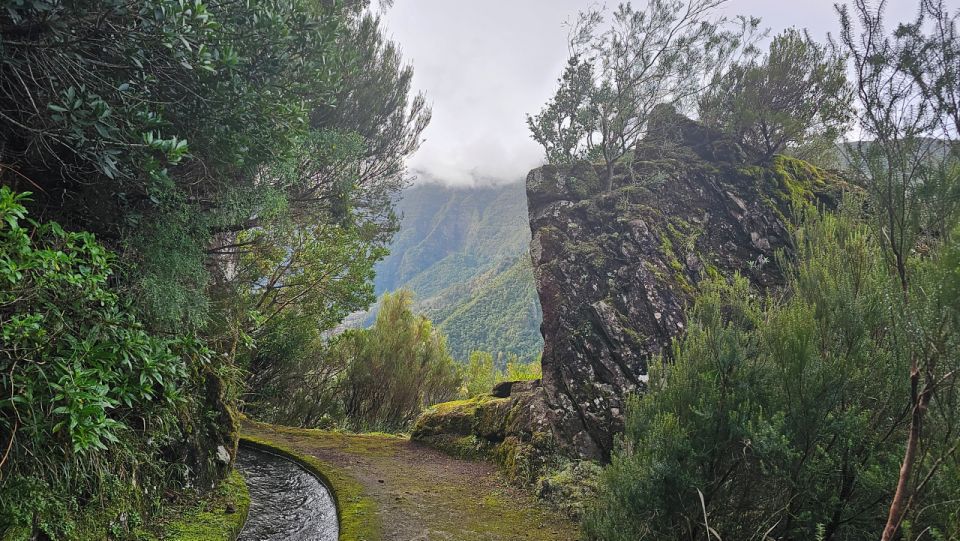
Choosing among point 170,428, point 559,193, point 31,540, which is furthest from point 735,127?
point 31,540

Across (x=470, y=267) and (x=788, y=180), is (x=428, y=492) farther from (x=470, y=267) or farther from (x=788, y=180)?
(x=470, y=267)

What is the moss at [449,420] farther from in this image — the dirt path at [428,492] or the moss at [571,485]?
the moss at [571,485]

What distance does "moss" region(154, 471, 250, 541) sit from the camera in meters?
3.92

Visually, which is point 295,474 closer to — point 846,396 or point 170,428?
point 170,428

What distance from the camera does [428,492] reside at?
6.38 metres

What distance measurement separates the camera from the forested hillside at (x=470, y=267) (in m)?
37.5

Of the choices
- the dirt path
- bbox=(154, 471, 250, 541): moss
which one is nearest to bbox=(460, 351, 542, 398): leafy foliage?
the dirt path

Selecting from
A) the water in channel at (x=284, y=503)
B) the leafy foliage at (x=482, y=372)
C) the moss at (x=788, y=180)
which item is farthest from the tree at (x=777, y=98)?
the water in channel at (x=284, y=503)

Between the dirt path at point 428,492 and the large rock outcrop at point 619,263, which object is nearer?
the dirt path at point 428,492

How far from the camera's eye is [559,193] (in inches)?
410

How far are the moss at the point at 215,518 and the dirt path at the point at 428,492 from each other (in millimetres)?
1554

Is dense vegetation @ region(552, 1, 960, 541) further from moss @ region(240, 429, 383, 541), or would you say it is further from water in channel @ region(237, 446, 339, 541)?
water in channel @ region(237, 446, 339, 541)

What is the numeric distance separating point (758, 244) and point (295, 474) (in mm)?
9574

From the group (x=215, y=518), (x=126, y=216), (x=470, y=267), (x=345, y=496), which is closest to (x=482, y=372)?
(x=345, y=496)
